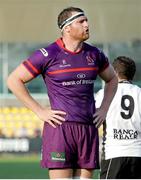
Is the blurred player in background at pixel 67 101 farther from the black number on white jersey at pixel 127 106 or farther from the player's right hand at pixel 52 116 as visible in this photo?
the black number on white jersey at pixel 127 106

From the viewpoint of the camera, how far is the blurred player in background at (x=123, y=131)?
605cm

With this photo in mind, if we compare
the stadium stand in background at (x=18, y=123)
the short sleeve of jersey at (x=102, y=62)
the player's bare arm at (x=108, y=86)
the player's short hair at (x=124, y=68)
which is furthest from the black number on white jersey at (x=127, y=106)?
the stadium stand in background at (x=18, y=123)

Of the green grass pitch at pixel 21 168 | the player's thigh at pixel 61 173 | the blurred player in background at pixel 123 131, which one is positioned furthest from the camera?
the green grass pitch at pixel 21 168

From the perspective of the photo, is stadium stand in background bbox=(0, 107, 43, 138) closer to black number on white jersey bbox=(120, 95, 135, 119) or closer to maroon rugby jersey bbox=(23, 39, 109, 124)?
black number on white jersey bbox=(120, 95, 135, 119)

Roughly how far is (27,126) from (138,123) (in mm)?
13080

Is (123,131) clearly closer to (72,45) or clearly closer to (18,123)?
(72,45)

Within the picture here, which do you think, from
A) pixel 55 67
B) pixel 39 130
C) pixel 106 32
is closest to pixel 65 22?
pixel 55 67

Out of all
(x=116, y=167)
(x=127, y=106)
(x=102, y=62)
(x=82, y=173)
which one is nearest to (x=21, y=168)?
(x=116, y=167)

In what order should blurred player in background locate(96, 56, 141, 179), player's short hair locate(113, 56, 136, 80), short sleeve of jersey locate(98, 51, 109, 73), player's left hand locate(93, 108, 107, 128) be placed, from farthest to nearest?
player's short hair locate(113, 56, 136, 80) → blurred player in background locate(96, 56, 141, 179) → short sleeve of jersey locate(98, 51, 109, 73) → player's left hand locate(93, 108, 107, 128)

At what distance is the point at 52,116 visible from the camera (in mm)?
5027

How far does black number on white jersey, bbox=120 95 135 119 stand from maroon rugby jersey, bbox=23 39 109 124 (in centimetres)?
97

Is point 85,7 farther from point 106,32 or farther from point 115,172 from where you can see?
point 115,172

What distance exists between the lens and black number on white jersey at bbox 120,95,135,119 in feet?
19.9

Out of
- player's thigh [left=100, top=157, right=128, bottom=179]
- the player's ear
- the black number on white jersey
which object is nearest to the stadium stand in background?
player's thigh [left=100, top=157, right=128, bottom=179]
